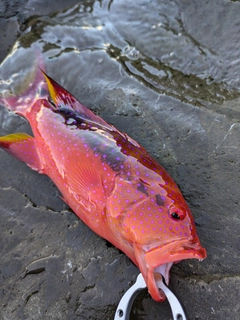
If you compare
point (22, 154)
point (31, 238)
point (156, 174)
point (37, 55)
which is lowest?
point (31, 238)

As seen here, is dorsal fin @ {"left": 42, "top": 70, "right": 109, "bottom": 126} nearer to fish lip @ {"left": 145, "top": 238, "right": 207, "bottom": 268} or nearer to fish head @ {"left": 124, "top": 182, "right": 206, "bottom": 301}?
fish head @ {"left": 124, "top": 182, "right": 206, "bottom": 301}

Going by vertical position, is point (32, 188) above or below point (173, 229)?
below

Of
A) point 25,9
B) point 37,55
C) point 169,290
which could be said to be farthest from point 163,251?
point 25,9

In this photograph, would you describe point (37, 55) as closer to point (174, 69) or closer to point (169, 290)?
point (174, 69)

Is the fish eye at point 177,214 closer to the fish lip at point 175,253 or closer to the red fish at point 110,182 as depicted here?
the red fish at point 110,182

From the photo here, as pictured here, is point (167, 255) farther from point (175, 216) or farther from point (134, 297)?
point (134, 297)

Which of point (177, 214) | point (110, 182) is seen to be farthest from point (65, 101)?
point (177, 214)
